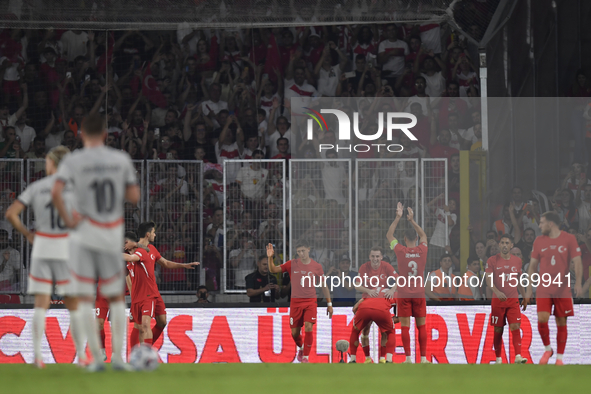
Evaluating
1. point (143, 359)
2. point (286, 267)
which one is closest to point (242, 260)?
point (286, 267)

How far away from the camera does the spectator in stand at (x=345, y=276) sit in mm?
11549

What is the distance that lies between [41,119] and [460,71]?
24.7 feet

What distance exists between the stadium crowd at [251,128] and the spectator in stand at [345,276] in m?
0.04

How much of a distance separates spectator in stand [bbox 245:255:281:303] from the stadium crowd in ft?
0.17

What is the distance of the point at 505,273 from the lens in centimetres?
1110

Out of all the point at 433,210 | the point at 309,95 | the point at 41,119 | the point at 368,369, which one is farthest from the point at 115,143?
the point at 368,369

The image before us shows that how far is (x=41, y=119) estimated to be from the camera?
13.3 meters

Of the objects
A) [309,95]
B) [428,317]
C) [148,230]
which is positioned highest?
[309,95]

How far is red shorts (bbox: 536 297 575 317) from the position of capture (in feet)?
29.7

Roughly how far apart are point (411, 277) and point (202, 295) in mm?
3329

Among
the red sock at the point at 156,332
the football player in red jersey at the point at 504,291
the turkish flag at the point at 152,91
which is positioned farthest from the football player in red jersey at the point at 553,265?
the turkish flag at the point at 152,91

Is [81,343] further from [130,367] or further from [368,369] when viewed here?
[368,369]

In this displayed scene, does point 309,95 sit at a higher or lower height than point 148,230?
higher

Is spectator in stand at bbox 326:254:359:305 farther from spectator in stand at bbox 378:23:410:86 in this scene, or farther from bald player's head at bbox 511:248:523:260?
spectator in stand at bbox 378:23:410:86
